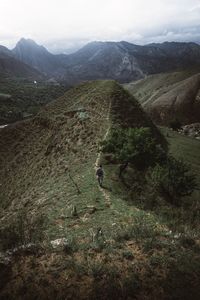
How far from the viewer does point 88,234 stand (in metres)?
16.5

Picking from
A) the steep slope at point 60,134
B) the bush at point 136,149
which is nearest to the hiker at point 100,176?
the bush at point 136,149

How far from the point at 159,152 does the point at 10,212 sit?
15.4 metres

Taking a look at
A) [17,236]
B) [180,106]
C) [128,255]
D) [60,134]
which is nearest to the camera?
[128,255]

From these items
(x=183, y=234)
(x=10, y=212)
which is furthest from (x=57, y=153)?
(x=183, y=234)

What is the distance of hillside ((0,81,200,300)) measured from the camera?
37.4 ft

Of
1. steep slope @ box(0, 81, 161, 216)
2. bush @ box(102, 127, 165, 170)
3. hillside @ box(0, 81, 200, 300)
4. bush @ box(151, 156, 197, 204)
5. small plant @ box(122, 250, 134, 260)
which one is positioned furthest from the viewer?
steep slope @ box(0, 81, 161, 216)

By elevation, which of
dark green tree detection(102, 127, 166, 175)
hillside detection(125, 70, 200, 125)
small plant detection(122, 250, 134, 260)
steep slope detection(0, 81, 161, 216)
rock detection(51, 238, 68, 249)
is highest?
small plant detection(122, 250, 134, 260)

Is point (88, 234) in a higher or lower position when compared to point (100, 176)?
higher

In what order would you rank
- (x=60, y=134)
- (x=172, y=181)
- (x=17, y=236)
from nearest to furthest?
(x=17, y=236) → (x=172, y=181) → (x=60, y=134)

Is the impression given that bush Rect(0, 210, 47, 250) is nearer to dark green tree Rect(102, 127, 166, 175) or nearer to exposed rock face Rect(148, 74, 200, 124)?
dark green tree Rect(102, 127, 166, 175)

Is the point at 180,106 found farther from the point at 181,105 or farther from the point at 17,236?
the point at 17,236

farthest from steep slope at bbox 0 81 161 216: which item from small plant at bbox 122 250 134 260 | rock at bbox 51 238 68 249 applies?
small plant at bbox 122 250 134 260

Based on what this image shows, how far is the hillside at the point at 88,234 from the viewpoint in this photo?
11.4 meters

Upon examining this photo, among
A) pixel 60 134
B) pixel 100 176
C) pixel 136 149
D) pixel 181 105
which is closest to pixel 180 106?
pixel 181 105
